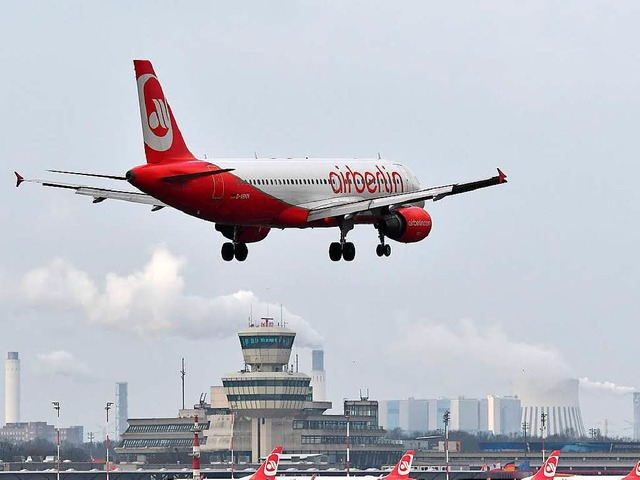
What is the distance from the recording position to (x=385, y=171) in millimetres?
115812

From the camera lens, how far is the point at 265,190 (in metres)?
105

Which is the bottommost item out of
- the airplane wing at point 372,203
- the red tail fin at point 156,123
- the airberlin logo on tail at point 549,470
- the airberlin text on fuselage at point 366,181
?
the airberlin logo on tail at point 549,470

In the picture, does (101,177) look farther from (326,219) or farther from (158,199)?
(326,219)

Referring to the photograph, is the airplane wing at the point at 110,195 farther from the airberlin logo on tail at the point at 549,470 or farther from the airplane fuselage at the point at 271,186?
the airberlin logo on tail at the point at 549,470

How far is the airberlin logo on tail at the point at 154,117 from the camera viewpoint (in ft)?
335

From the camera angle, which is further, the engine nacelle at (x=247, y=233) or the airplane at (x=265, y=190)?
the engine nacelle at (x=247, y=233)

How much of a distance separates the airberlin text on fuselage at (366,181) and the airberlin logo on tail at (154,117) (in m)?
13.7

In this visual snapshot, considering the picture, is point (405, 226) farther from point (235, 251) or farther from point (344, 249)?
point (235, 251)

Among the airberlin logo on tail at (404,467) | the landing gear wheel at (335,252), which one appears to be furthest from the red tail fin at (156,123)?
the airberlin logo on tail at (404,467)

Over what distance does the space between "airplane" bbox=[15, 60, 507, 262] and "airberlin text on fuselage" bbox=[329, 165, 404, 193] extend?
0.22 ft

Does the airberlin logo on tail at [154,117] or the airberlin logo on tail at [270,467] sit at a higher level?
the airberlin logo on tail at [154,117]

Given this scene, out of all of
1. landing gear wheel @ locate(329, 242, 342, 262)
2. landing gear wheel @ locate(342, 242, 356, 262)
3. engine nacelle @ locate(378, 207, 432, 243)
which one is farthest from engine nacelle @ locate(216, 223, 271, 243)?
engine nacelle @ locate(378, 207, 432, 243)

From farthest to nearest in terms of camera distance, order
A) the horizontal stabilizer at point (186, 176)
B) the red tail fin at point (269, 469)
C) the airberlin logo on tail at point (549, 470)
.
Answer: the airberlin logo on tail at point (549, 470)
the red tail fin at point (269, 469)
the horizontal stabilizer at point (186, 176)

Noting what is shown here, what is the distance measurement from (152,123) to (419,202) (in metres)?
22.8
